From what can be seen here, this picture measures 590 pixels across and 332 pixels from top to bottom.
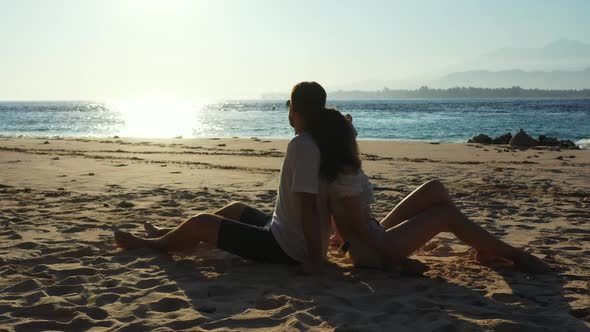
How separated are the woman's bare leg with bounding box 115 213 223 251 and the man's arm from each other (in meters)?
0.74

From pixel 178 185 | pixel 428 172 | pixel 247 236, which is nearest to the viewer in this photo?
pixel 247 236

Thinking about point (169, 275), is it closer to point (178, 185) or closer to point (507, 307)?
point (507, 307)

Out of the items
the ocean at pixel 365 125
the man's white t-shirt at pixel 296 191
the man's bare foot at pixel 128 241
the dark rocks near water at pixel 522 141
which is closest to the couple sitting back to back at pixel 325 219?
the man's white t-shirt at pixel 296 191

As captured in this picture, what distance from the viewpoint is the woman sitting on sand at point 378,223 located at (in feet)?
12.9

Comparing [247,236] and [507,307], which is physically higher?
[247,236]

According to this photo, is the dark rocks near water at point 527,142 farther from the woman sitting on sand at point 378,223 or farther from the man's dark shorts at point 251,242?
the man's dark shorts at point 251,242

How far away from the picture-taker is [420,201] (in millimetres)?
4422

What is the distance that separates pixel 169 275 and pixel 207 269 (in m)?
0.32

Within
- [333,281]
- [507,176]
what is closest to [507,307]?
[333,281]

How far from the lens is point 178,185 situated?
8.75m

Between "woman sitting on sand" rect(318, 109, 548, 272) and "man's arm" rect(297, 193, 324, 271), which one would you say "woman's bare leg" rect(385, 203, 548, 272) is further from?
"man's arm" rect(297, 193, 324, 271)

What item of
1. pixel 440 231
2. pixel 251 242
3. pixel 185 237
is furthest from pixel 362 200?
pixel 185 237

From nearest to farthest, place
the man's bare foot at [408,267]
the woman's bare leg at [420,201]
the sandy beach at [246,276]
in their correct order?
the sandy beach at [246,276], the man's bare foot at [408,267], the woman's bare leg at [420,201]

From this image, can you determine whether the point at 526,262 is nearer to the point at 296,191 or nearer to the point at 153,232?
the point at 296,191
